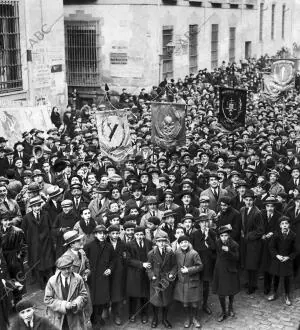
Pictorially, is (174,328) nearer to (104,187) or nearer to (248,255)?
(248,255)

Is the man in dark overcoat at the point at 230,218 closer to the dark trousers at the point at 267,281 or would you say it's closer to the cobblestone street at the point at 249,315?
the dark trousers at the point at 267,281

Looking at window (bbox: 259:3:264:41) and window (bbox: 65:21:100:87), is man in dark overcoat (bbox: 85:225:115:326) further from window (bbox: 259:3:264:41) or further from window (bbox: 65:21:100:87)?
window (bbox: 259:3:264:41)

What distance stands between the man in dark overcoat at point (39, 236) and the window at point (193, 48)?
2152cm

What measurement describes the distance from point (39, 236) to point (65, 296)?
8.03 ft

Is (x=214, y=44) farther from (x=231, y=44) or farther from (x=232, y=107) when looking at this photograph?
(x=232, y=107)

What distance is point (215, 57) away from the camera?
3266 cm

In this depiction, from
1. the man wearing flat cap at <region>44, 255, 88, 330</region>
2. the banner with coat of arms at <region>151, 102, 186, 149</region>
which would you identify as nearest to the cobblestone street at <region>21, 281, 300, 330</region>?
the man wearing flat cap at <region>44, 255, 88, 330</region>

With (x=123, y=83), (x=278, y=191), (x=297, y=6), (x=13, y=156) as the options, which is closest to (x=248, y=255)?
(x=278, y=191)

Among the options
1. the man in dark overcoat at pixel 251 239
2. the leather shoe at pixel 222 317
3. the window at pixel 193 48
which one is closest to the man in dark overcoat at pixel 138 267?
the leather shoe at pixel 222 317

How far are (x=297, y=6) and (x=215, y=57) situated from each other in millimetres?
20439

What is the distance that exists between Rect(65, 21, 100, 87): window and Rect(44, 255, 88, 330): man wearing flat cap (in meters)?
19.1

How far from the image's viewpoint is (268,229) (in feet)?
29.3

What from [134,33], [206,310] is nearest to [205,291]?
[206,310]

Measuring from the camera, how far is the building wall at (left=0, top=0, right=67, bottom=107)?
19.3 metres
